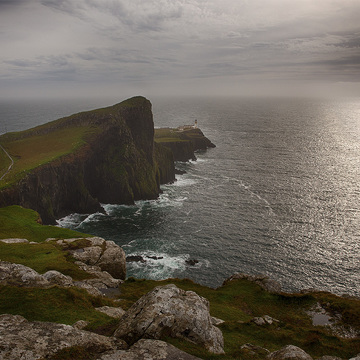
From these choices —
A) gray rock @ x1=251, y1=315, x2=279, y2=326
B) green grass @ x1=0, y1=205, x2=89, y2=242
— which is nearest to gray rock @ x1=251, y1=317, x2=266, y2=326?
gray rock @ x1=251, y1=315, x2=279, y2=326

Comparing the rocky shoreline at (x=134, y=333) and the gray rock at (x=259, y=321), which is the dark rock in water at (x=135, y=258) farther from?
the rocky shoreline at (x=134, y=333)

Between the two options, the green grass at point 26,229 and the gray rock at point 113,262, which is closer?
the gray rock at point 113,262

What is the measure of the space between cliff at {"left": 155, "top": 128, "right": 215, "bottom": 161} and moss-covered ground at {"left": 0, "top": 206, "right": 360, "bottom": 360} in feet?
399

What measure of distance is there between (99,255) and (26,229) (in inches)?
826

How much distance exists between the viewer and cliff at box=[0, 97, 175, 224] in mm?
81438

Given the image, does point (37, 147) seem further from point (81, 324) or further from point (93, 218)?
point (81, 324)

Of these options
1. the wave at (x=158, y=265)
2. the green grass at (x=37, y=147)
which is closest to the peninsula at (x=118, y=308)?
the green grass at (x=37, y=147)

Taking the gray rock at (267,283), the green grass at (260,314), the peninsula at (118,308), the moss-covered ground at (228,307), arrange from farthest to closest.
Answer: the gray rock at (267,283)
the green grass at (260,314)
the moss-covered ground at (228,307)
the peninsula at (118,308)

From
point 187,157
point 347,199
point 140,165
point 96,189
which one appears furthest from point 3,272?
point 187,157

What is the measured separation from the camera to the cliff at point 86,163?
81.4 metres

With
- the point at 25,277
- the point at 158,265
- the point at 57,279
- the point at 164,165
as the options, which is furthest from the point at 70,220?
the point at 25,277

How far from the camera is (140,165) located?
11519cm

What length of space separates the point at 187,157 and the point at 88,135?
67.0 metres

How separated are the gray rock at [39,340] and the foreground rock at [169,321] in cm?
122
